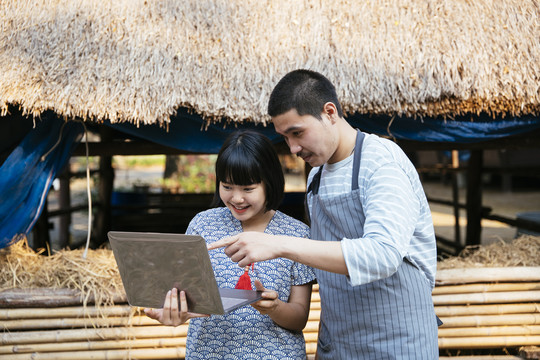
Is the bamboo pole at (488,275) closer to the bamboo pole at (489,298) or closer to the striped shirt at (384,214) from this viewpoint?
the bamboo pole at (489,298)

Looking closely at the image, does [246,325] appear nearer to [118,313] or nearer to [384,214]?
[384,214]

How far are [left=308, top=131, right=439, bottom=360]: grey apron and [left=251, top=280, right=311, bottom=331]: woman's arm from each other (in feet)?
0.52

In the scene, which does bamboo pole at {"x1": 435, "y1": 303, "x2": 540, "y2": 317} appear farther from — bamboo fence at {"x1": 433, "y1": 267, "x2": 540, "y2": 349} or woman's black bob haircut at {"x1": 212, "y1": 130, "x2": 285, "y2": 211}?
woman's black bob haircut at {"x1": 212, "y1": 130, "x2": 285, "y2": 211}

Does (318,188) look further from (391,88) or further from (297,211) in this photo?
(297,211)

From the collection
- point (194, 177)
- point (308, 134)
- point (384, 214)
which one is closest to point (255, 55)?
point (308, 134)

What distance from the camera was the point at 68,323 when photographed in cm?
319

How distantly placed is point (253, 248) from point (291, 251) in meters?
0.10

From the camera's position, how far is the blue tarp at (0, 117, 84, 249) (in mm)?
3064

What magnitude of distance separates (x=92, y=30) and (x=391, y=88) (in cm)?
214

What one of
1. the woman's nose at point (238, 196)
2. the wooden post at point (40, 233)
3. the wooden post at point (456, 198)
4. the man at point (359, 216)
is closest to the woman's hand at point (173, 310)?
the man at point (359, 216)

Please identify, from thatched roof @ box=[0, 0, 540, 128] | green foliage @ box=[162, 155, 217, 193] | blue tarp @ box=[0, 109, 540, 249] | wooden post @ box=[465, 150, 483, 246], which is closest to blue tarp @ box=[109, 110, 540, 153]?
blue tarp @ box=[0, 109, 540, 249]

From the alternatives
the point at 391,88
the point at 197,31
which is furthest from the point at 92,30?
the point at 391,88

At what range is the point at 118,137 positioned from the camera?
252 inches

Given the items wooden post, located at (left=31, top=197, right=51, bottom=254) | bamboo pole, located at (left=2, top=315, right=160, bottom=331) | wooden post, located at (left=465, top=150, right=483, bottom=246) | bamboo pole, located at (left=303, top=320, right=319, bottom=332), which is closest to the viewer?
bamboo pole, located at (left=2, top=315, right=160, bottom=331)
